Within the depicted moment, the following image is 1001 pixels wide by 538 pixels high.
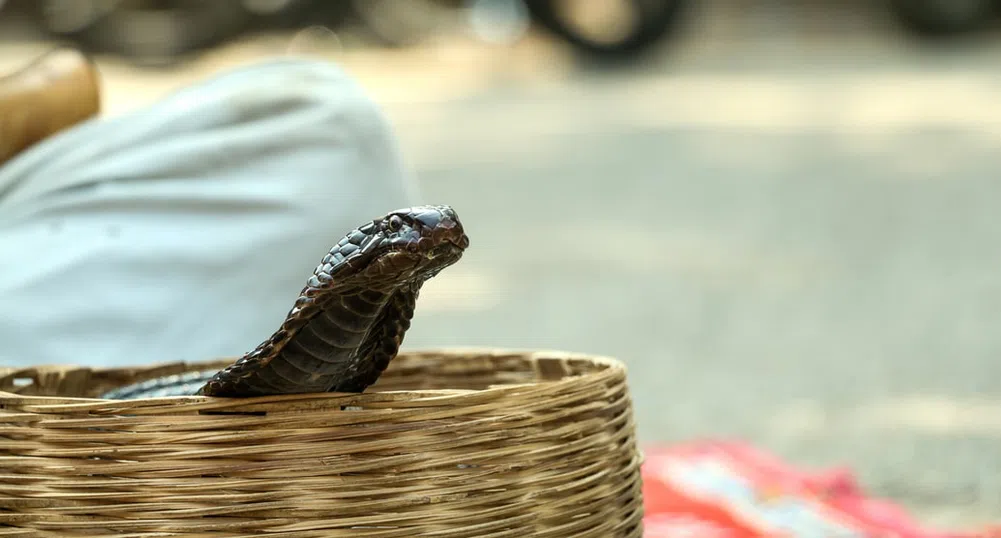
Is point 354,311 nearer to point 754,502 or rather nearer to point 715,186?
point 754,502

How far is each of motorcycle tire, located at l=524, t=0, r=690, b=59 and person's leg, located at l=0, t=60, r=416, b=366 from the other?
268 inches

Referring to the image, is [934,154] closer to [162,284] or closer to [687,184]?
[687,184]

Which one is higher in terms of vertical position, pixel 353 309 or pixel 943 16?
pixel 943 16

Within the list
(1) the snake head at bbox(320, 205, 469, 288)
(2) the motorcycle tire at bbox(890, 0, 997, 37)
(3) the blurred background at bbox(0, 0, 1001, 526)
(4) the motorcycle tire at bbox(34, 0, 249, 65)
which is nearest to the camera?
(1) the snake head at bbox(320, 205, 469, 288)

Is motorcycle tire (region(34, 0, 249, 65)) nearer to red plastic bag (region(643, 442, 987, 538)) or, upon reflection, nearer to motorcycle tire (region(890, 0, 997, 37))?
motorcycle tire (region(890, 0, 997, 37))

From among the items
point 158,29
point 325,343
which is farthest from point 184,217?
point 158,29

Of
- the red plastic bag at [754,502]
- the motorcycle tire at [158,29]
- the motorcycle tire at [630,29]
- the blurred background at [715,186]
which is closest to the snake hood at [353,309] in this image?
the red plastic bag at [754,502]

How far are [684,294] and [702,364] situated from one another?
2.29 ft

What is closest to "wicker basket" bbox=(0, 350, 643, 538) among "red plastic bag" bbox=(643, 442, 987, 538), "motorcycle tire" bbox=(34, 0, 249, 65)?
"red plastic bag" bbox=(643, 442, 987, 538)

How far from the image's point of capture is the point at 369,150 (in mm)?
1934

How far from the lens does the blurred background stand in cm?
308

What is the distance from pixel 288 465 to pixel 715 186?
461 cm

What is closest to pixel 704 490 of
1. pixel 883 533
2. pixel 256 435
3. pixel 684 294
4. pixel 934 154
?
pixel 883 533

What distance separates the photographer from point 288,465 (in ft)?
3.73
